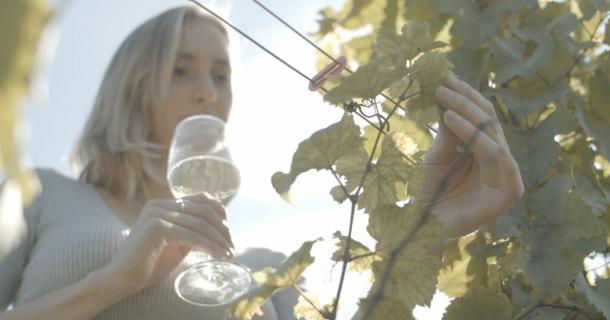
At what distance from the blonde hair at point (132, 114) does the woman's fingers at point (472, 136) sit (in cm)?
102

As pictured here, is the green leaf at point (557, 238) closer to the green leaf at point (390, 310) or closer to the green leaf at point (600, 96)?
the green leaf at point (600, 96)

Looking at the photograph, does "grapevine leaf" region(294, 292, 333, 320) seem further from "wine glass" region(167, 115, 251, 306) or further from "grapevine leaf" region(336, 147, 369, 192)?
"wine glass" region(167, 115, 251, 306)

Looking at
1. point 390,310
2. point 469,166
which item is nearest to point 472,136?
point 469,166

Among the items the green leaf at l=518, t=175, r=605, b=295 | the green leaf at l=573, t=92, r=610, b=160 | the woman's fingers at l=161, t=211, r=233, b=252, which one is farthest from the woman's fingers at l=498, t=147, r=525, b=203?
the woman's fingers at l=161, t=211, r=233, b=252

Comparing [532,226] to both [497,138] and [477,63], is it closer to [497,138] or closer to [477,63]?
[497,138]

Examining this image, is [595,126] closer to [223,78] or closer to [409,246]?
[409,246]

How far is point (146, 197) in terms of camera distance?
177cm

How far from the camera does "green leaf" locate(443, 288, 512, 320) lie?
754 millimetres

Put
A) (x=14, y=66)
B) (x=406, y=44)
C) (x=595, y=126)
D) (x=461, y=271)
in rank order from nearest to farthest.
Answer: (x=14, y=66) → (x=406, y=44) → (x=461, y=271) → (x=595, y=126)

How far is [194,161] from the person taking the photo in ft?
4.66

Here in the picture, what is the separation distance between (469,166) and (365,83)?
288 millimetres

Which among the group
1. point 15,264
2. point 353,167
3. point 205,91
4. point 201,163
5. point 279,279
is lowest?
point 15,264

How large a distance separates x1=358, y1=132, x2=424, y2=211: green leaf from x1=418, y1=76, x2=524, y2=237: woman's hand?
11cm

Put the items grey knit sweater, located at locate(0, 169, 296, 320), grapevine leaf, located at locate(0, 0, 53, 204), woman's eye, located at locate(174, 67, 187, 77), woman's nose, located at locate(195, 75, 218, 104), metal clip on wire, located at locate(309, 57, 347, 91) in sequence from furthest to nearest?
woman's eye, located at locate(174, 67, 187, 77), woman's nose, located at locate(195, 75, 218, 104), grey knit sweater, located at locate(0, 169, 296, 320), metal clip on wire, located at locate(309, 57, 347, 91), grapevine leaf, located at locate(0, 0, 53, 204)
